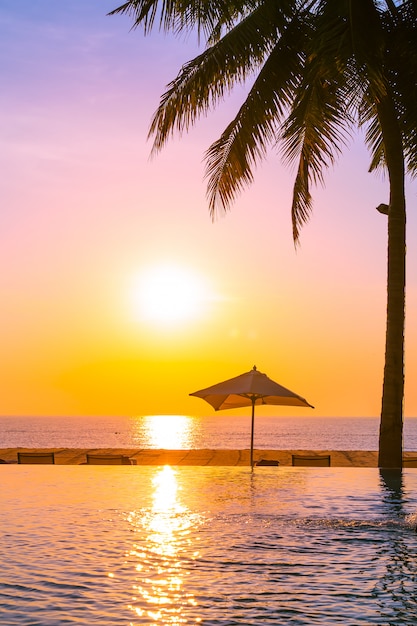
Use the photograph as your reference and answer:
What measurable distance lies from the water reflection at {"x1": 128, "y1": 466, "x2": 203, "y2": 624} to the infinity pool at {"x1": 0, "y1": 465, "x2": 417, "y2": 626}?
1 cm

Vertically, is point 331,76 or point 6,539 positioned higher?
point 331,76

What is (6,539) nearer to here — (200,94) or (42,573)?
(42,573)

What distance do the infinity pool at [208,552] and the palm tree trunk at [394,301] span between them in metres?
1.81

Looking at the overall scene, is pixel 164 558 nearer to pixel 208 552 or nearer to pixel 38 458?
pixel 208 552

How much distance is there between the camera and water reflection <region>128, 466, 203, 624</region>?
18.1ft

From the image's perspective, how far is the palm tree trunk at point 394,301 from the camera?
50.4 ft

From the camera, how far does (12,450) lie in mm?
24125

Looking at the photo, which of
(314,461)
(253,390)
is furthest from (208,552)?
(253,390)

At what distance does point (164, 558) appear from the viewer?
23.7ft

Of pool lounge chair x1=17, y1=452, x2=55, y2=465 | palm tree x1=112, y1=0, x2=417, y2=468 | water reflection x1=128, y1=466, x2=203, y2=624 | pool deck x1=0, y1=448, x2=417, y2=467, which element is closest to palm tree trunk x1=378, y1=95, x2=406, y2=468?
palm tree x1=112, y1=0, x2=417, y2=468

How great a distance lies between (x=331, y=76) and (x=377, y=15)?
177 centimetres

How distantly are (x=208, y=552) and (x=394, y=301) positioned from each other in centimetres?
889

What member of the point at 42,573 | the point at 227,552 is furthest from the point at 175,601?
the point at 227,552

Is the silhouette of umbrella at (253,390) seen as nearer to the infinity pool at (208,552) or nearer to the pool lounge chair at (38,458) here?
A: the pool lounge chair at (38,458)
